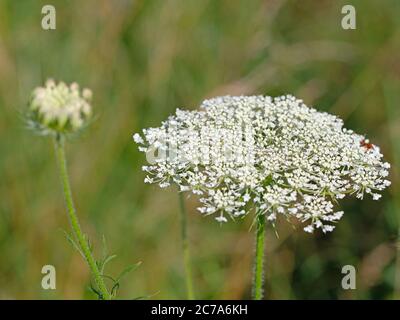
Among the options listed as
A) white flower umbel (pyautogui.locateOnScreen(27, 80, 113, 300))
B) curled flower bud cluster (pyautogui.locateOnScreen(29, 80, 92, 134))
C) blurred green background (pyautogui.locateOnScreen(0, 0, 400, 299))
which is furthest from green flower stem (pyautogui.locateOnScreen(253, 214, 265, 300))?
blurred green background (pyautogui.locateOnScreen(0, 0, 400, 299))

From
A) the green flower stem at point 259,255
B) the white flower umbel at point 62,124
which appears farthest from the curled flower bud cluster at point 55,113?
the green flower stem at point 259,255

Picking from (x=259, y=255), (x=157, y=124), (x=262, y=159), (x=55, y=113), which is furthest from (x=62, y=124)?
(x=157, y=124)

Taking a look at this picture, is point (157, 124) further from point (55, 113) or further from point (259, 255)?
point (55, 113)

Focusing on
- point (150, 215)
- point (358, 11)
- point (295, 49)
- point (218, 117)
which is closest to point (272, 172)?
point (218, 117)

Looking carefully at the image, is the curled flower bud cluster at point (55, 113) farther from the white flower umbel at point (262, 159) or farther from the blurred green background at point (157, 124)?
the blurred green background at point (157, 124)

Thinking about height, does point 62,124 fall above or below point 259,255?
above

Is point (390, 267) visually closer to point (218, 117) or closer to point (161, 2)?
point (218, 117)
